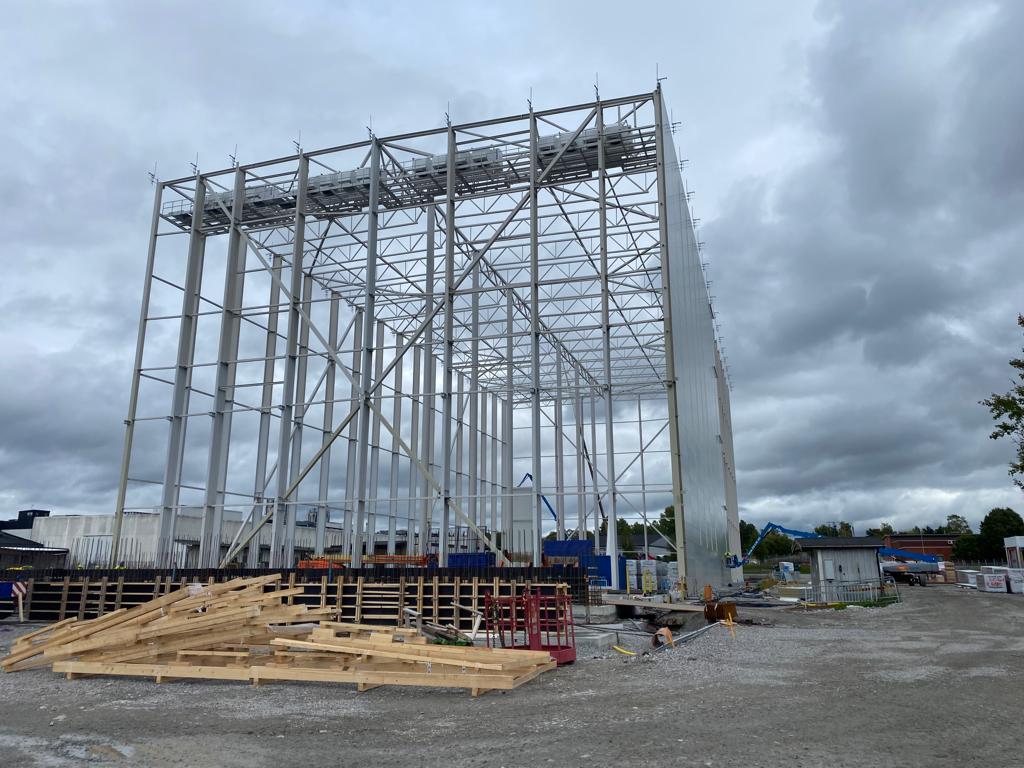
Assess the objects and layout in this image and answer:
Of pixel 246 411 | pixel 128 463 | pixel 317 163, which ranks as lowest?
pixel 128 463

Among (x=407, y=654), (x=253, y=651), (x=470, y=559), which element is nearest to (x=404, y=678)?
(x=407, y=654)

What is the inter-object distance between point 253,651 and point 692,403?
2203cm

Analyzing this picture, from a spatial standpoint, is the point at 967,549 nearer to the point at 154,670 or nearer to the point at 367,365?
the point at 367,365

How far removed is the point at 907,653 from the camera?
1622 cm

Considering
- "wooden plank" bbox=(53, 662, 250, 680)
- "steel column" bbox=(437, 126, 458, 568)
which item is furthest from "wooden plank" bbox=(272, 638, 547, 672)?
"steel column" bbox=(437, 126, 458, 568)

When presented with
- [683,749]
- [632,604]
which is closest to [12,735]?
[683,749]

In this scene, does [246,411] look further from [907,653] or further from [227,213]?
[907,653]

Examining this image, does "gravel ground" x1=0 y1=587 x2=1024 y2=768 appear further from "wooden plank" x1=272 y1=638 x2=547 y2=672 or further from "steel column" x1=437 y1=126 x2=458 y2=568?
"steel column" x1=437 y1=126 x2=458 y2=568

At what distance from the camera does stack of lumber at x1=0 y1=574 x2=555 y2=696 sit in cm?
1218

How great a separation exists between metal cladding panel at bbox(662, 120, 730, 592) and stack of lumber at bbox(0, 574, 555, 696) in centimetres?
1586

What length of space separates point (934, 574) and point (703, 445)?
35551 mm

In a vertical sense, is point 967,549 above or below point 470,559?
above

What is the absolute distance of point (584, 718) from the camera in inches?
385

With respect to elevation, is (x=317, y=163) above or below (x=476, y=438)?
above
